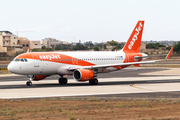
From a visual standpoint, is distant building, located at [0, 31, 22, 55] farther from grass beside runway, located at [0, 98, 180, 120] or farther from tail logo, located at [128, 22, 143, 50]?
grass beside runway, located at [0, 98, 180, 120]

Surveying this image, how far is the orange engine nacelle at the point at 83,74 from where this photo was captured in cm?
3772

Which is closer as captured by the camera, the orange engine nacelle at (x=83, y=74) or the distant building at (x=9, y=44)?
the orange engine nacelle at (x=83, y=74)

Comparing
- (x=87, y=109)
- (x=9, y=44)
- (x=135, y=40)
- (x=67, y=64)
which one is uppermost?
(x=135, y=40)

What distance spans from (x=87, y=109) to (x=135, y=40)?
1171 inches

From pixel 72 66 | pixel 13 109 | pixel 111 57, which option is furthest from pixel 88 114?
pixel 111 57

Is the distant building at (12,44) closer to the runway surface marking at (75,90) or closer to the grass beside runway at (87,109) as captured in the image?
the runway surface marking at (75,90)

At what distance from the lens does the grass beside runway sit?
1839cm

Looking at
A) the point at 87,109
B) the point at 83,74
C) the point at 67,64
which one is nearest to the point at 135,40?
the point at 67,64

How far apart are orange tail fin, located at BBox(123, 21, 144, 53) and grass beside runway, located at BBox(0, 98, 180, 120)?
24377 mm

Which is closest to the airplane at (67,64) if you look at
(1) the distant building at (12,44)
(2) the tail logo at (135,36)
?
(2) the tail logo at (135,36)

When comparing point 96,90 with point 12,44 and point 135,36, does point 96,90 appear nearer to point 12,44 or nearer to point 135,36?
point 135,36

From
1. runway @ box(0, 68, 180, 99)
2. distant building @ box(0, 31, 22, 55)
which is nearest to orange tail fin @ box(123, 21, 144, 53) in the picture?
runway @ box(0, 68, 180, 99)

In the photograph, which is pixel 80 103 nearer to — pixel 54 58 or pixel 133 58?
pixel 54 58

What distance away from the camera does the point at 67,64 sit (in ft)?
134
